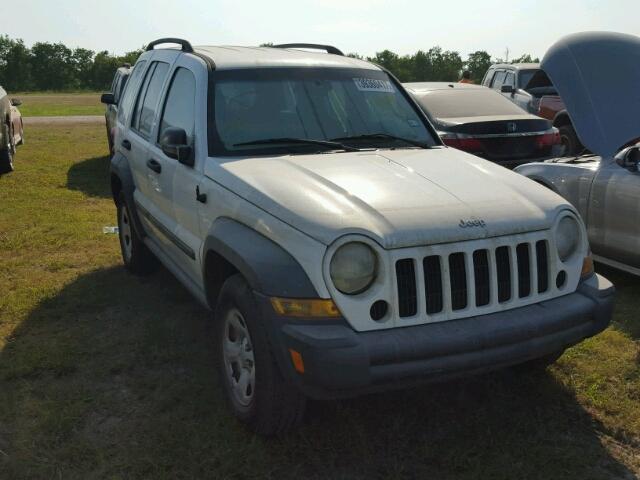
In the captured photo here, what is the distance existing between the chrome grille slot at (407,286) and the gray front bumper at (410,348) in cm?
8

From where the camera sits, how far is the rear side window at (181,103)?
164 inches

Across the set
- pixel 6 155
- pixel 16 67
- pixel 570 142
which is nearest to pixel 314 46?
pixel 570 142

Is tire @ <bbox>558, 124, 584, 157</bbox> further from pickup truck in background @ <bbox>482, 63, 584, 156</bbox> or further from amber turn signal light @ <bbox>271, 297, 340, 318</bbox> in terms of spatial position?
amber turn signal light @ <bbox>271, 297, 340, 318</bbox>

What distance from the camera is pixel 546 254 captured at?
126 inches

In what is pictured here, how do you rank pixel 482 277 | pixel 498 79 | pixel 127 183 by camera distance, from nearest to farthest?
pixel 482 277 < pixel 127 183 < pixel 498 79

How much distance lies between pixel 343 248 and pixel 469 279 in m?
0.58

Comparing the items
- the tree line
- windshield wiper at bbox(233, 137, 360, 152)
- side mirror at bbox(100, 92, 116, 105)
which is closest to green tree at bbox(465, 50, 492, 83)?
the tree line

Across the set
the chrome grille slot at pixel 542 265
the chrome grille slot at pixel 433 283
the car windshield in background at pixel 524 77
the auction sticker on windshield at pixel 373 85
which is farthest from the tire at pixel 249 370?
the car windshield in background at pixel 524 77

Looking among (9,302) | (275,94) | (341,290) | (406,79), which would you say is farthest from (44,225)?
(406,79)

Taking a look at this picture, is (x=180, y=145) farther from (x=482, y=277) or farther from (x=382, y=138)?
(x=482, y=277)

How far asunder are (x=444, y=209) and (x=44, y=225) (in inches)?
237

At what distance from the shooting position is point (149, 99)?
205 inches

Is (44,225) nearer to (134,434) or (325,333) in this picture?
(134,434)

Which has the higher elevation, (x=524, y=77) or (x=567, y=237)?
(x=524, y=77)
